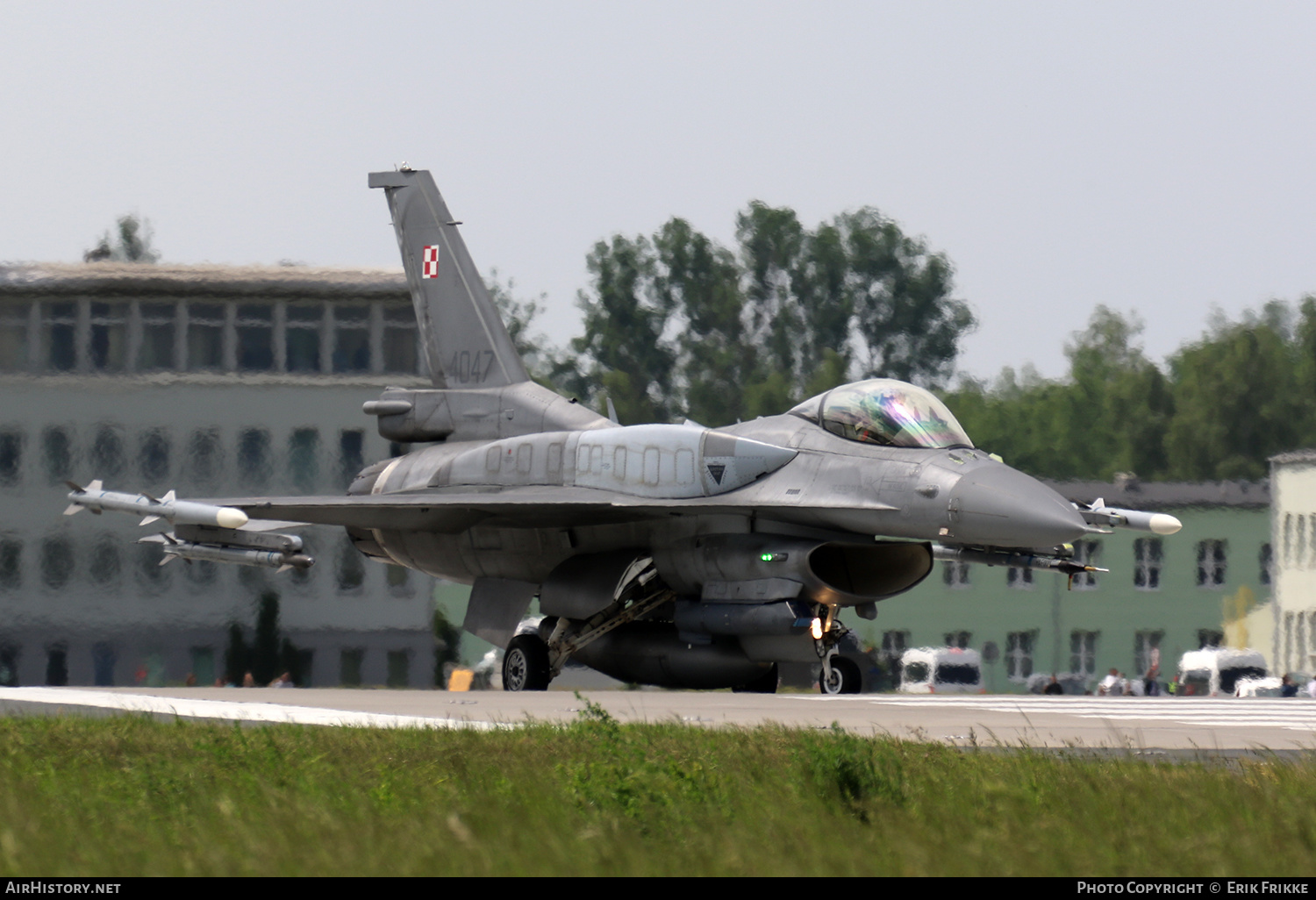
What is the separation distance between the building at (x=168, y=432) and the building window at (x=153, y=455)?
0.03 m

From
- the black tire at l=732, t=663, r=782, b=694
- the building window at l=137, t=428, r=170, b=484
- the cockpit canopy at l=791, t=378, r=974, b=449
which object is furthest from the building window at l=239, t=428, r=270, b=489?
the cockpit canopy at l=791, t=378, r=974, b=449

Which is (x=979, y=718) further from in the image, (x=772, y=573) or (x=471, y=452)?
(x=471, y=452)

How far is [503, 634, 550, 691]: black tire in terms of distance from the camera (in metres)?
20.4

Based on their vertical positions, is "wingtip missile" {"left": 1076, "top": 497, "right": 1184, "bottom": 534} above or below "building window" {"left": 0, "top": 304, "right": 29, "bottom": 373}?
below

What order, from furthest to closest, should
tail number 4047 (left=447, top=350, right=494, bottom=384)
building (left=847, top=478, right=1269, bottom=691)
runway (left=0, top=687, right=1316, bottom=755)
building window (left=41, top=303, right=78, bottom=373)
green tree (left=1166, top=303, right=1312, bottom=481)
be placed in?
green tree (left=1166, top=303, right=1312, bottom=481) → building (left=847, top=478, right=1269, bottom=691) → building window (left=41, top=303, right=78, bottom=373) → tail number 4047 (left=447, top=350, right=494, bottom=384) → runway (left=0, top=687, right=1316, bottom=755)

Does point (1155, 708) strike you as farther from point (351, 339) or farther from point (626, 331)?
point (626, 331)

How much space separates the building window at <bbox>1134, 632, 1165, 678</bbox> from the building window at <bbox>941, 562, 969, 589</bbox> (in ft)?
17.4

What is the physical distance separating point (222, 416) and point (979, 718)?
23382 millimetres

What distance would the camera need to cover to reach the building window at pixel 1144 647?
5619 centimetres

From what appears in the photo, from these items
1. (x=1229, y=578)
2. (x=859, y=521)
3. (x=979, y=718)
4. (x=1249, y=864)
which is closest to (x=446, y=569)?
(x=859, y=521)

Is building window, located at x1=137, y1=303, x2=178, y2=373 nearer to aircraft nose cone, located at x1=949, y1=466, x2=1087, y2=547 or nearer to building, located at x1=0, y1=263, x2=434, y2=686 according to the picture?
building, located at x1=0, y1=263, x2=434, y2=686

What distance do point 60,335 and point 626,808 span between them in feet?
90.6

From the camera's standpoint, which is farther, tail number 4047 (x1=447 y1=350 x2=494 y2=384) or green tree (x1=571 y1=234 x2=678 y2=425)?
green tree (x1=571 y1=234 x2=678 y2=425)

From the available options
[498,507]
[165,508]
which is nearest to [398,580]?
[165,508]
